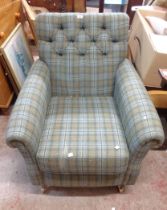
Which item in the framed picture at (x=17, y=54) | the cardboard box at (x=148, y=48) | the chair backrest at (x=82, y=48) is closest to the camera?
the chair backrest at (x=82, y=48)

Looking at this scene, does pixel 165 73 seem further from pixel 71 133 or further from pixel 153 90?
pixel 71 133

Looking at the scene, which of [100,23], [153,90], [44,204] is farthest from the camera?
[153,90]

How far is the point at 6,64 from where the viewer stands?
167cm

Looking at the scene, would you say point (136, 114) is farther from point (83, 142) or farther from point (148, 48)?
point (148, 48)

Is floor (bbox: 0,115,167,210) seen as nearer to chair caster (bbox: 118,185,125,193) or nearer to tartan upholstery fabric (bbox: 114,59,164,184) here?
chair caster (bbox: 118,185,125,193)

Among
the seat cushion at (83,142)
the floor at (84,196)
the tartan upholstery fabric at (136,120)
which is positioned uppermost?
the tartan upholstery fabric at (136,120)

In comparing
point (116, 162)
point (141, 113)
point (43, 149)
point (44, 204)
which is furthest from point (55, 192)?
point (141, 113)

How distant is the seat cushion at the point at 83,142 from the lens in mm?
1060

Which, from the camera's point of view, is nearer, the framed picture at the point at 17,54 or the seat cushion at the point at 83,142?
the seat cushion at the point at 83,142

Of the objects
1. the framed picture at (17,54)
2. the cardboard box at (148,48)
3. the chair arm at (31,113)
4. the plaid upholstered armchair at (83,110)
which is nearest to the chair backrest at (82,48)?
the plaid upholstered armchair at (83,110)

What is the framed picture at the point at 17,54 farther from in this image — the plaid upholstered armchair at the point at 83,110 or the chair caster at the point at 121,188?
the chair caster at the point at 121,188

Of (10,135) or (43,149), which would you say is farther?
(43,149)

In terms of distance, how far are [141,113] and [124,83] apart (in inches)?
11.6

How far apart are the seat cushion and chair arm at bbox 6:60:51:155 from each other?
0.25 feet
